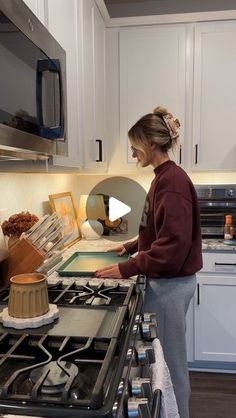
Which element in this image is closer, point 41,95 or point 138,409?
point 138,409

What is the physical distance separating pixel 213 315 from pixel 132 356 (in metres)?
1.66

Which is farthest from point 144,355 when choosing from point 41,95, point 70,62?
point 70,62

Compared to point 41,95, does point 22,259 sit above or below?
below

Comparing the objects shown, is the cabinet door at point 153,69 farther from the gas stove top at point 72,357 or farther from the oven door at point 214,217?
the gas stove top at point 72,357

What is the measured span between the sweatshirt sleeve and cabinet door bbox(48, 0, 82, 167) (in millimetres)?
497

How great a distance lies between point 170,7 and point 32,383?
2.93 meters

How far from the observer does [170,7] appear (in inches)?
115

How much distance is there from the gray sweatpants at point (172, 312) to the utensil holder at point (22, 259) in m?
0.53

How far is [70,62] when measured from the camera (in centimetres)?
176
